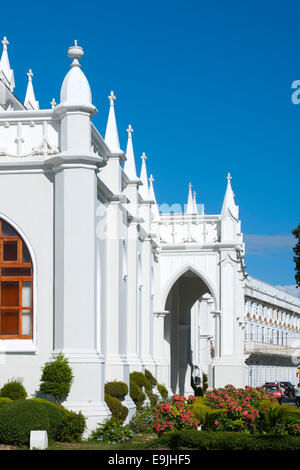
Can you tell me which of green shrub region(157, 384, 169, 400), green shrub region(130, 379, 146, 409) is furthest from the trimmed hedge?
green shrub region(157, 384, 169, 400)

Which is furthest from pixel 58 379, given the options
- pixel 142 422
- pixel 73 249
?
pixel 142 422

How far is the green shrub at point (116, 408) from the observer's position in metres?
20.0

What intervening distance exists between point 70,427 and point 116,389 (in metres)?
4.69

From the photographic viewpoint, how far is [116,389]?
21.1 m

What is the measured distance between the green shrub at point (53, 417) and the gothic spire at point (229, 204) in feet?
66.7

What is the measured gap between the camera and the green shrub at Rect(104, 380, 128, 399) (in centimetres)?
2105

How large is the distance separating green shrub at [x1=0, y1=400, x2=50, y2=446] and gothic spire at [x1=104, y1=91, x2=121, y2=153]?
10018 mm

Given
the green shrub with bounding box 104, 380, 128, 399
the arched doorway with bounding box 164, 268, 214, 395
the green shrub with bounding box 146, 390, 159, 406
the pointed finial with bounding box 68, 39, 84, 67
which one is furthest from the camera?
the arched doorway with bounding box 164, 268, 214, 395

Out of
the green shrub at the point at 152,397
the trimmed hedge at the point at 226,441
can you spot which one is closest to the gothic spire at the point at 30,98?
the green shrub at the point at 152,397

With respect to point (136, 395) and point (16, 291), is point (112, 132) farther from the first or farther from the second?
point (136, 395)

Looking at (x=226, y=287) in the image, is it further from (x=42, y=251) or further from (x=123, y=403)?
(x=42, y=251)

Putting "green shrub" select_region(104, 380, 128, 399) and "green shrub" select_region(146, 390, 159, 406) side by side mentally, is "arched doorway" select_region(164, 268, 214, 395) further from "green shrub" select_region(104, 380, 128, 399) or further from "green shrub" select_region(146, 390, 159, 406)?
"green shrub" select_region(104, 380, 128, 399)

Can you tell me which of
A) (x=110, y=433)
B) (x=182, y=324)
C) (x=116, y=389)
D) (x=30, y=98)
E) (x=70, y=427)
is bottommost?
(x=110, y=433)
